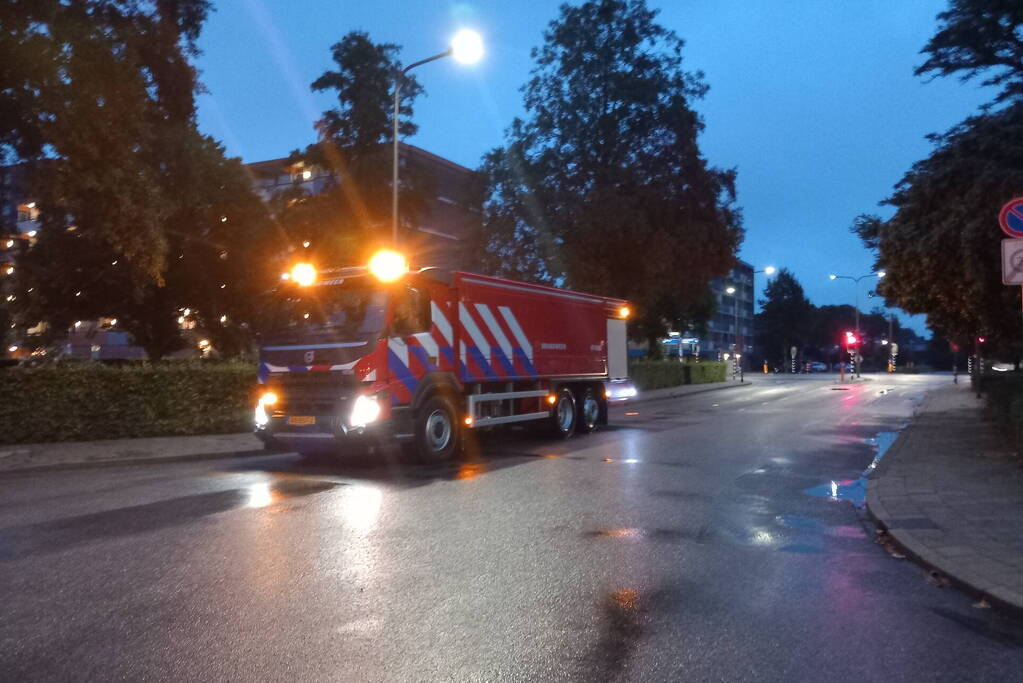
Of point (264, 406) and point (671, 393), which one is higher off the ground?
point (264, 406)

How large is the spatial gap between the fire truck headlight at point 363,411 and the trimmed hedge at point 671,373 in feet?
93.5

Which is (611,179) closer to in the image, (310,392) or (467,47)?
(467,47)

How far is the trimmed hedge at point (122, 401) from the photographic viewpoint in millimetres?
14156

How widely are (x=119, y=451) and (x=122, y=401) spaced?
80.7 inches

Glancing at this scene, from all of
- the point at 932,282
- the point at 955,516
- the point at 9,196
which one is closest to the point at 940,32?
the point at 932,282

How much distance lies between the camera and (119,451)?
1350cm

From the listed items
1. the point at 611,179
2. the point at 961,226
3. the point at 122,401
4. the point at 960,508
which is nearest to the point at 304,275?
the point at 122,401

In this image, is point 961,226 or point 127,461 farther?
point 961,226

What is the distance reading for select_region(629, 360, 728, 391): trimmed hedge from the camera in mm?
40719

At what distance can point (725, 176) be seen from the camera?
33406mm

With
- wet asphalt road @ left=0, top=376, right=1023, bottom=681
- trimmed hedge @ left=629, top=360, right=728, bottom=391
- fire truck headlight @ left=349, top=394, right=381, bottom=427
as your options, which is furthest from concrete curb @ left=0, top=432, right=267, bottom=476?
trimmed hedge @ left=629, top=360, right=728, bottom=391

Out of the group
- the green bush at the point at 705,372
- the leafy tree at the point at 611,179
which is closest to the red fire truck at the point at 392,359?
the leafy tree at the point at 611,179

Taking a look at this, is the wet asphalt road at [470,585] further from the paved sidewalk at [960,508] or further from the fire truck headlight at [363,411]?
the fire truck headlight at [363,411]

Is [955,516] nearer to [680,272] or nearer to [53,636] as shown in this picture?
[53,636]
